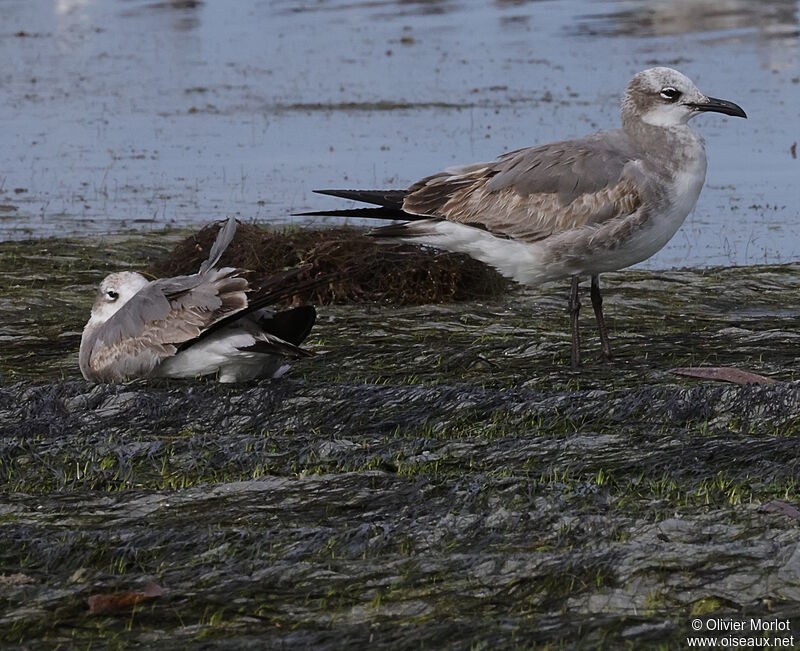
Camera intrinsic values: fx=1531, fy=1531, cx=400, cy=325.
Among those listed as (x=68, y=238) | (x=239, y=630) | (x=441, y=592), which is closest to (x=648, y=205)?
(x=441, y=592)

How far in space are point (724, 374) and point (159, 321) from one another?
10.1 ft

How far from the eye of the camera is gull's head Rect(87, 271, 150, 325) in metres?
8.89

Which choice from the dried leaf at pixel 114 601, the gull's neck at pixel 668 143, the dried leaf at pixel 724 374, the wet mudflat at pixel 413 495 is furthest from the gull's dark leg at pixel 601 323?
the dried leaf at pixel 114 601

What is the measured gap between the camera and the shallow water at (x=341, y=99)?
1708 cm

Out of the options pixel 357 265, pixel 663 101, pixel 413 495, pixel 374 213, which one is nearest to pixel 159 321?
pixel 374 213

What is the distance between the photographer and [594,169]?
868 cm

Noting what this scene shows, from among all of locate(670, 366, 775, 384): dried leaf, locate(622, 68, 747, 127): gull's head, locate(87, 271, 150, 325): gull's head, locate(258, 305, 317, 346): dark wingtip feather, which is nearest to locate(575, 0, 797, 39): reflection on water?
locate(622, 68, 747, 127): gull's head

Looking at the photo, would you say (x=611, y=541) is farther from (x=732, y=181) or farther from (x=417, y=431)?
(x=732, y=181)

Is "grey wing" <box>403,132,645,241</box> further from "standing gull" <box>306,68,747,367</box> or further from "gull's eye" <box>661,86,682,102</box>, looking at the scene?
"gull's eye" <box>661,86,682,102</box>

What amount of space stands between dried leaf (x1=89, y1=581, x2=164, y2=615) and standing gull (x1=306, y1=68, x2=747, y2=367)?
3.59 metres

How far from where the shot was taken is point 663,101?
355 inches

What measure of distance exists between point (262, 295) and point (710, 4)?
31.5m

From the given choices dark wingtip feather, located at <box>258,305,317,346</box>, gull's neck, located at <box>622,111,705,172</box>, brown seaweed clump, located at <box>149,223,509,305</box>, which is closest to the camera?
dark wingtip feather, located at <box>258,305,317,346</box>

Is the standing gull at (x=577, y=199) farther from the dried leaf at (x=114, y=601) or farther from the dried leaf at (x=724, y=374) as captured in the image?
the dried leaf at (x=114, y=601)
